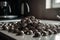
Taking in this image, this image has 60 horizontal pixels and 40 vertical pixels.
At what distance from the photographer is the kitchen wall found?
5.01ft

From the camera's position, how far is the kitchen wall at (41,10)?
153 cm

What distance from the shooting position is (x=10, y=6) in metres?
1.58

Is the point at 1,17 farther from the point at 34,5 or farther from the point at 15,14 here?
the point at 34,5

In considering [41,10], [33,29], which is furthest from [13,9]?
[33,29]

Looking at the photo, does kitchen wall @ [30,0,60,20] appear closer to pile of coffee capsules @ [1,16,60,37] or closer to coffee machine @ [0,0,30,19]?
coffee machine @ [0,0,30,19]

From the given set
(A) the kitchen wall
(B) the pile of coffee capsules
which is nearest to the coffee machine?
(A) the kitchen wall

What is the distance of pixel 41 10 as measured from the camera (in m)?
1.69

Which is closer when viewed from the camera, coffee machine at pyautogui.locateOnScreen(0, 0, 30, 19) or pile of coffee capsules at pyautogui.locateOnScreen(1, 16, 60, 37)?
pile of coffee capsules at pyautogui.locateOnScreen(1, 16, 60, 37)

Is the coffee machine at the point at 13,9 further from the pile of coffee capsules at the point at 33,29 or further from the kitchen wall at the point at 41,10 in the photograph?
the pile of coffee capsules at the point at 33,29

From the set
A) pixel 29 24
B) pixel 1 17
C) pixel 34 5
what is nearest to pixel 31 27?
pixel 29 24

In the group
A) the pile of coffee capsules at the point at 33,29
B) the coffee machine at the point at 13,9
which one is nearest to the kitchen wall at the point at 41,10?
the coffee machine at the point at 13,9

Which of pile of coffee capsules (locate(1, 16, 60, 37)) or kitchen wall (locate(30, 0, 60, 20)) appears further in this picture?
kitchen wall (locate(30, 0, 60, 20))

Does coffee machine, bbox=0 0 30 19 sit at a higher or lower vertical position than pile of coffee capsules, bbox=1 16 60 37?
higher

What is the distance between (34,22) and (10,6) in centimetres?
100
